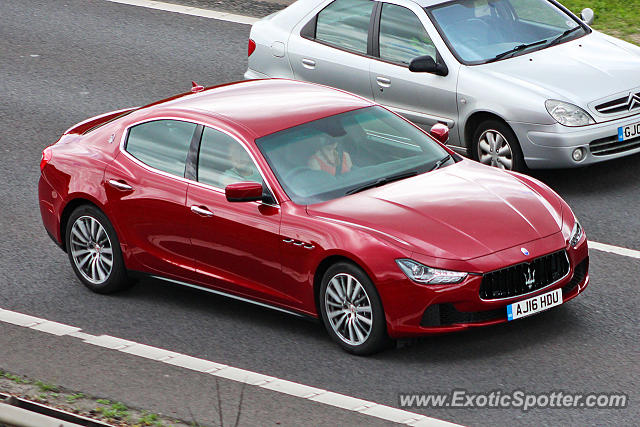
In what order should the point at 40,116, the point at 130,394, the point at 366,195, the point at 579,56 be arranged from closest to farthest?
the point at 130,394, the point at 366,195, the point at 579,56, the point at 40,116

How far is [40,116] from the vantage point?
47.2ft

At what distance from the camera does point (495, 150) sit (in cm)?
1191

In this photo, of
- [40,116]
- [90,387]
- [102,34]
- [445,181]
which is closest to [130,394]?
[90,387]

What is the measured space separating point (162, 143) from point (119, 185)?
45 centimetres

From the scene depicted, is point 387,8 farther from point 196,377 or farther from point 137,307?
point 196,377

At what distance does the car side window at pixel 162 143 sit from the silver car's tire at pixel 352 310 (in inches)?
64.8

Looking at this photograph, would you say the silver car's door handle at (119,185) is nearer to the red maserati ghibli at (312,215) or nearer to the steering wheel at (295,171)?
the red maserati ghibli at (312,215)

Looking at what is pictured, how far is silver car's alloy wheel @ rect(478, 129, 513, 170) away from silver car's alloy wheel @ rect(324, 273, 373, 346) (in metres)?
3.78

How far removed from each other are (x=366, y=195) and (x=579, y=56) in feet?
13.8

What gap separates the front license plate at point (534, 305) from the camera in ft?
27.3

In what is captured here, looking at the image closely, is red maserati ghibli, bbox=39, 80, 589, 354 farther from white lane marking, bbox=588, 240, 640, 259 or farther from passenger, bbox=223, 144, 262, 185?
white lane marking, bbox=588, 240, 640, 259

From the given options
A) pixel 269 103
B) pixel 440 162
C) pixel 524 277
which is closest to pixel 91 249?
pixel 269 103

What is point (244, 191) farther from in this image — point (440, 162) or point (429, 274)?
point (440, 162)

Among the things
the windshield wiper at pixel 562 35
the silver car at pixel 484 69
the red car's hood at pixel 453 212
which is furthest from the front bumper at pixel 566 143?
the red car's hood at pixel 453 212
